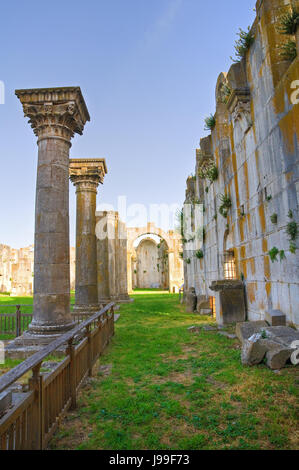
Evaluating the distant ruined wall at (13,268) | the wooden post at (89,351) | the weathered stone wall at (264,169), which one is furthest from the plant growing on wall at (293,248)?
the distant ruined wall at (13,268)

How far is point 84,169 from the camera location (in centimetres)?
1097

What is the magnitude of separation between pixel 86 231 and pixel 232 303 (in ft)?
17.4

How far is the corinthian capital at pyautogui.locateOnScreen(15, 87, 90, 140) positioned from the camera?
21.7ft

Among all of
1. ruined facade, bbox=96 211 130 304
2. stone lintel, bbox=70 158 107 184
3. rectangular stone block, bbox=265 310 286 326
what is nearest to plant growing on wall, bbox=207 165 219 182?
stone lintel, bbox=70 158 107 184

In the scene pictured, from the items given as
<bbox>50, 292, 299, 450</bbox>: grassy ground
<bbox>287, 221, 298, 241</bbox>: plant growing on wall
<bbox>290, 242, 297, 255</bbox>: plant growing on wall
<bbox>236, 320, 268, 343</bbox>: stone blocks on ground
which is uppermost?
<bbox>287, 221, 298, 241</bbox>: plant growing on wall

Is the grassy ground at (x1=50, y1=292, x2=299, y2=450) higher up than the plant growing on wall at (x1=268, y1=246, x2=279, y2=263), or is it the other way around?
the plant growing on wall at (x1=268, y1=246, x2=279, y2=263)

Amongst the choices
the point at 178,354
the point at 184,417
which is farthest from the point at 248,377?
the point at 178,354

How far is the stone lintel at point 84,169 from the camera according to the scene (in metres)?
10.9

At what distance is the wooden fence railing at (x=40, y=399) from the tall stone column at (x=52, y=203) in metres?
2.17

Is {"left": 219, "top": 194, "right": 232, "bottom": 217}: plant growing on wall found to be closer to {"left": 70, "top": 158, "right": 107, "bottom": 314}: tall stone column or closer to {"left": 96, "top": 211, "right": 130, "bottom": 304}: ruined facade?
{"left": 70, "top": 158, "right": 107, "bottom": 314}: tall stone column

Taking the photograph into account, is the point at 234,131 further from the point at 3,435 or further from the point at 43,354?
the point at 3,435

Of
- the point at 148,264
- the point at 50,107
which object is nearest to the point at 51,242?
the point at 50,107

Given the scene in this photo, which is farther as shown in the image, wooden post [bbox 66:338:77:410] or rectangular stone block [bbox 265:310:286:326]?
rectangular stone block [bbox 265:310:286:326]

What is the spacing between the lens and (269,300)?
22.0ft
